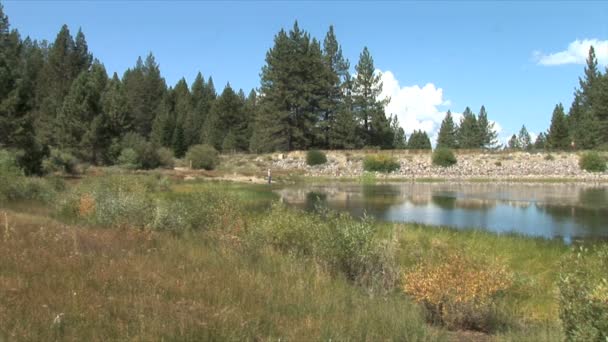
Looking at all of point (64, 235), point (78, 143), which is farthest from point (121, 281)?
point (78, 143)

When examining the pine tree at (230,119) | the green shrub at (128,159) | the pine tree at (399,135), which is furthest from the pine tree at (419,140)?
the green shrub at (128,159)

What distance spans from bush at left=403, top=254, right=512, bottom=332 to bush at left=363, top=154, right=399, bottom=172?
223ft

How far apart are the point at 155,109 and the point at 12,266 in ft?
381

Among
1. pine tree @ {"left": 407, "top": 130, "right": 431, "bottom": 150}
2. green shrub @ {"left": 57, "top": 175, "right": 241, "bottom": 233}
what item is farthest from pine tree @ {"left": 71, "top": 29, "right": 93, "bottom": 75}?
green shrub @ {"left": 57, "top": 175, "right": 241, "bottom": 233}

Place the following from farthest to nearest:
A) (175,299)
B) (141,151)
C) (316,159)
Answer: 1. (316,159)
2. (141,151)
3. (175,299)

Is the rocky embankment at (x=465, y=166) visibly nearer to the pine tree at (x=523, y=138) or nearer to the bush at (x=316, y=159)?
the bush at (x=316, y=159)

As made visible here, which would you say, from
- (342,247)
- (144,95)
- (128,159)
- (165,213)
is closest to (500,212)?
(165,213)

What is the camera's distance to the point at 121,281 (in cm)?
800

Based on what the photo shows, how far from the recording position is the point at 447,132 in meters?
140

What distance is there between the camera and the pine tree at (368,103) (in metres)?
90.9

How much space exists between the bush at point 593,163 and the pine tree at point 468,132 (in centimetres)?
5149

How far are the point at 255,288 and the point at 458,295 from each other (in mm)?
3097

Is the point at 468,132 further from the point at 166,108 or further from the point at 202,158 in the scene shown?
the point at 202,158

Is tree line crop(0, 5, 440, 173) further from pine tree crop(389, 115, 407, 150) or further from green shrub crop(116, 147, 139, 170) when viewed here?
pine tree crop(389, 115, 407, 150)
